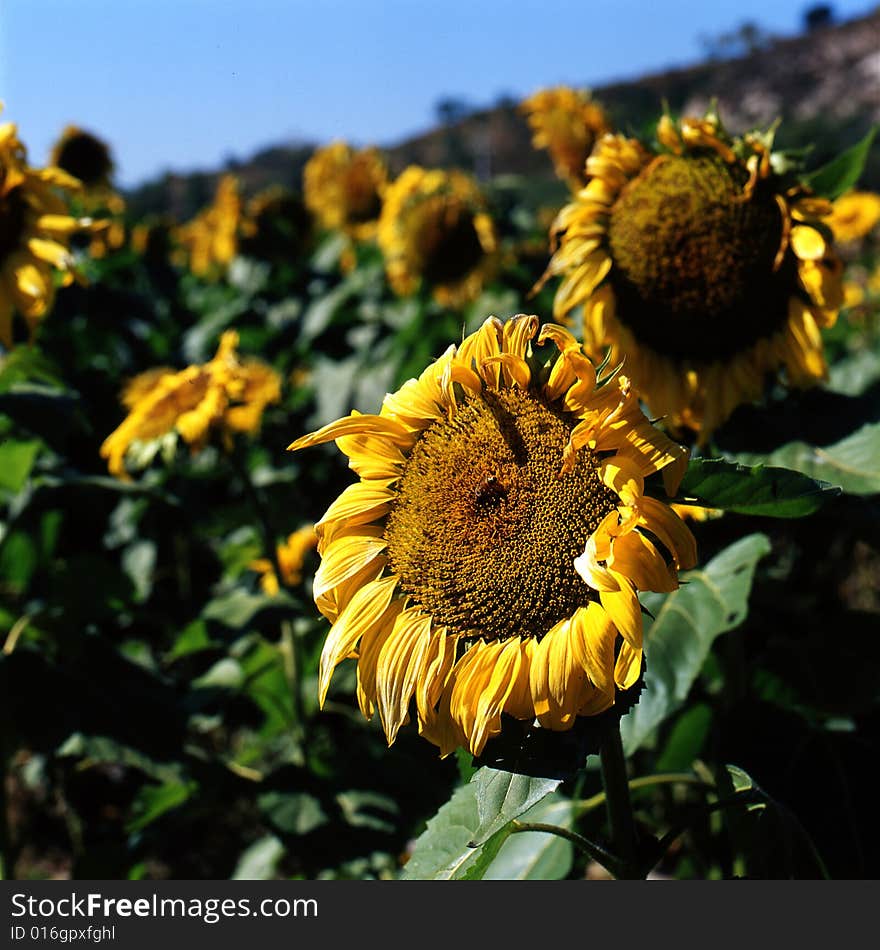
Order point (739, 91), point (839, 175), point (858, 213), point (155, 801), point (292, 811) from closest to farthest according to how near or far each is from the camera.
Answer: point (839, 175) → point (292, 811) → point (155, 801) → point (858, 213) → point (739, 91)

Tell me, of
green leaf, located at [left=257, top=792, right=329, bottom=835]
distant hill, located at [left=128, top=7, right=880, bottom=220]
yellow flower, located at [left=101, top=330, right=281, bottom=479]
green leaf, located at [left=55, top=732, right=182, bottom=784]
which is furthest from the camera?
distant hill, located at [left=128, top=7, right=880, bottom=220]

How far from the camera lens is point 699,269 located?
5.82 feet

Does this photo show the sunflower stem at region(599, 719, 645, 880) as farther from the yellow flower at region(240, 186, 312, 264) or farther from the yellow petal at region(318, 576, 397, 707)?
the yellow flower at region(240, 186, 312, 264)

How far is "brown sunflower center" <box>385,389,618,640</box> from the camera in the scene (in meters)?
1.10

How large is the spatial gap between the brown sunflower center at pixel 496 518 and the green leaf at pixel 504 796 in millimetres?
151

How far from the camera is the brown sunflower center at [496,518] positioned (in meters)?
1.10

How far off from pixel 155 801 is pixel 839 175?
6.54 feet

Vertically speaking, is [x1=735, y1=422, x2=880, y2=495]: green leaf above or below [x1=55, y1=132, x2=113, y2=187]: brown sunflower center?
below

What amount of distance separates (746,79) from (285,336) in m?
36.4

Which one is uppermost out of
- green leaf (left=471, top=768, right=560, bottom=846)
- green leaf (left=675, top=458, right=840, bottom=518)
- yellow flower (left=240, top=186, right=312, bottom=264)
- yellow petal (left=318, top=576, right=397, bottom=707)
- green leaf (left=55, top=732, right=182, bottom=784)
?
yellow flower (left=240, top=186, right=312, bottom=264)

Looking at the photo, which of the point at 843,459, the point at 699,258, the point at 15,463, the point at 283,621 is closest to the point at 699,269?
the point at 699,258

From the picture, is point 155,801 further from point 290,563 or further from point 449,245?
point 449,245

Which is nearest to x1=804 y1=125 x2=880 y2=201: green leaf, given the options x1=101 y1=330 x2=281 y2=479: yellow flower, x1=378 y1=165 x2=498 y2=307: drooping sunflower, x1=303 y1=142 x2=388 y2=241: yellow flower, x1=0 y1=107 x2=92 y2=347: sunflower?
x1=101 y1=330 x2=281 y2=479: yellow flower

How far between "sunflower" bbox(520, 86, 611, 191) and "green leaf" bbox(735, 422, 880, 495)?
1.90 metres
